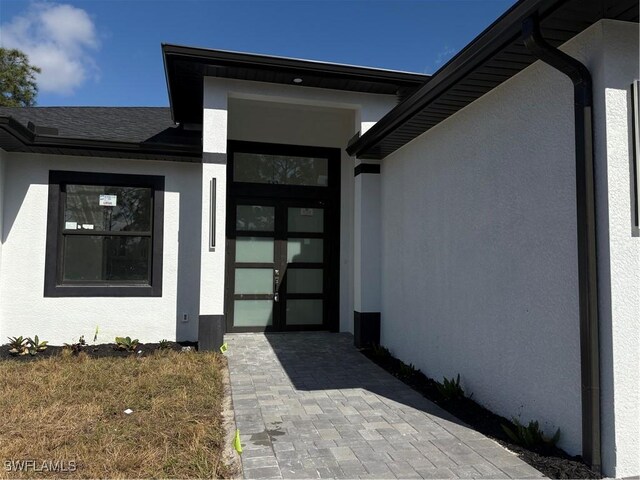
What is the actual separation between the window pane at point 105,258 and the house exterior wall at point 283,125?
5.10ft

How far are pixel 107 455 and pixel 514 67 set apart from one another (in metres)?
4.29

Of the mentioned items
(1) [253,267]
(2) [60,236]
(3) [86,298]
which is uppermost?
(2) [60,236]

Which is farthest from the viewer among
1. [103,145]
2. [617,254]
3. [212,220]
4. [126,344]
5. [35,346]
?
[103,145]

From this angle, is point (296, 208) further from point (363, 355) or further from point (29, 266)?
point (29, 266)

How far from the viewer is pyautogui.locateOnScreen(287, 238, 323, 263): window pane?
8148 millimetres

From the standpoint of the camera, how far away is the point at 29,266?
6516 mm

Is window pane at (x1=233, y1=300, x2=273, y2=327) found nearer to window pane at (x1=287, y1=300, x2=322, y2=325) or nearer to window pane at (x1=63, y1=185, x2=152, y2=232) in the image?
window pane at (x1=287, y1=300, x2=322, y2=325)

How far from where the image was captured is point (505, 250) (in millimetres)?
3781

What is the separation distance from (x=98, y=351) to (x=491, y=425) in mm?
5400

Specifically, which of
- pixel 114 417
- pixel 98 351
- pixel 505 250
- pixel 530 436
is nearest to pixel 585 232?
pixel 505 250

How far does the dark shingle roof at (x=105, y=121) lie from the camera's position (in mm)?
6918

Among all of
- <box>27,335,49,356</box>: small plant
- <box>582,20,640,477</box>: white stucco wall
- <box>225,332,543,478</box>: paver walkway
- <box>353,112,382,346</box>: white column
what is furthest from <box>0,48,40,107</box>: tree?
<box>582,20,640,477</box>: white stucco wall

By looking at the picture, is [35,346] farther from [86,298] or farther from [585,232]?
[585,232]

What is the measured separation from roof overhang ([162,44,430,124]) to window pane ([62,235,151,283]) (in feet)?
8.13
